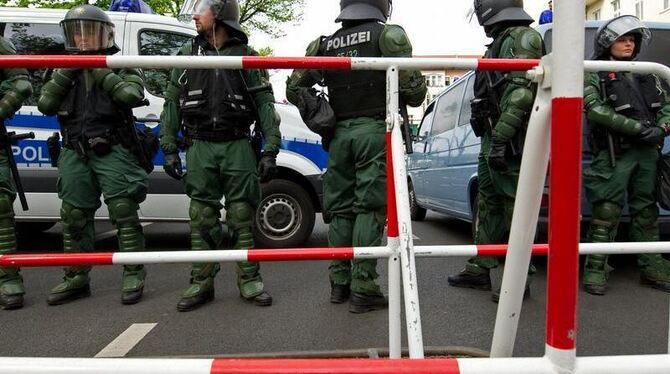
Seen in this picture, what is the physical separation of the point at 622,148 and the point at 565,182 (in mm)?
2945

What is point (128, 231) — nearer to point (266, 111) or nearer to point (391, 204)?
point (266, 111)

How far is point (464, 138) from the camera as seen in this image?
4.80 m

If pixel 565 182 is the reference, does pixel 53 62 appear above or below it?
above

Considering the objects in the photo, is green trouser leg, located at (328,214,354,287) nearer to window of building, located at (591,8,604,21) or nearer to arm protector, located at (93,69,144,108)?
arm protector, located at (93,69,144,108)

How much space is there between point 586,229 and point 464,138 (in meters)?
1.44

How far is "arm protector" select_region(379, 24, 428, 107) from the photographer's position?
284 cm

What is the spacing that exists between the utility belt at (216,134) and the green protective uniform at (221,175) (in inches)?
0.8

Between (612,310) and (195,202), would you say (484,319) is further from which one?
(195,202)

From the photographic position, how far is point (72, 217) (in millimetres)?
3221

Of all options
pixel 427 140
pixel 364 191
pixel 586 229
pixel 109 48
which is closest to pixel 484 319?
pixel 364 191

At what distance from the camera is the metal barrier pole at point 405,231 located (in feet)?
4.66

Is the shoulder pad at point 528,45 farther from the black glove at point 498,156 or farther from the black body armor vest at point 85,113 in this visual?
the black body armor vest at point 85,113

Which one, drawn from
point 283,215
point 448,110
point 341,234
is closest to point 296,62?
point 341,234

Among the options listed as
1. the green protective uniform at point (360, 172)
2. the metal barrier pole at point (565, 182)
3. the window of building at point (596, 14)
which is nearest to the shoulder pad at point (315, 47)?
the green protective uniform at point (360, 172)
